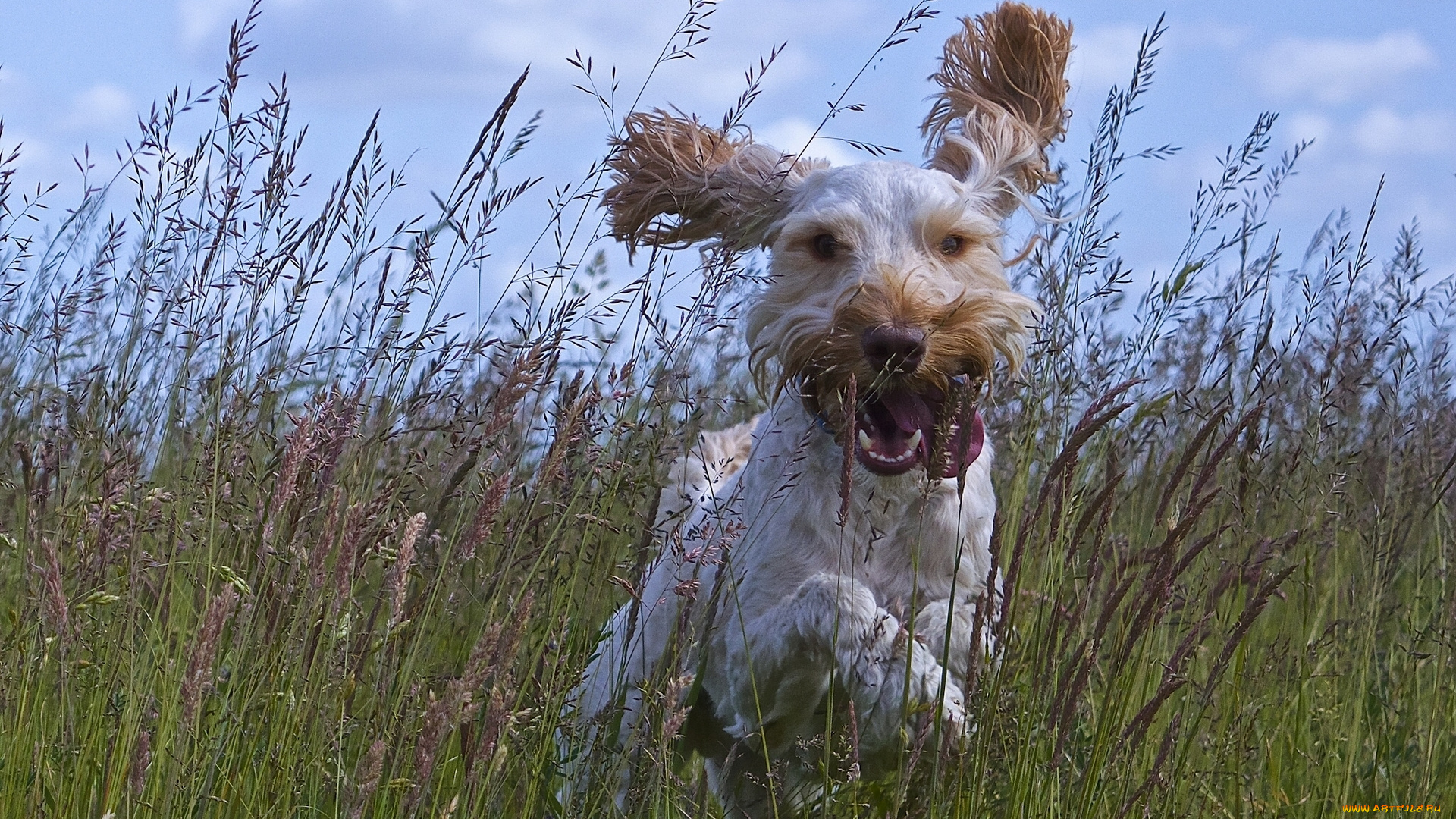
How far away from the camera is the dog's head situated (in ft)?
12.1

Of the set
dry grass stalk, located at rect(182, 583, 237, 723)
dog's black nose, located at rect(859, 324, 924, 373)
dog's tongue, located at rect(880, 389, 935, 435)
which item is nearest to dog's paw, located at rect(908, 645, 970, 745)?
dog's tongue, located at rect(880, 389, 935, 435)

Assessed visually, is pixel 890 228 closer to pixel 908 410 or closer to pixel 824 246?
pixel 824 246

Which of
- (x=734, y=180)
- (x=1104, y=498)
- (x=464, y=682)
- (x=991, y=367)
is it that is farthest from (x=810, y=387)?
(x=464, y=682)

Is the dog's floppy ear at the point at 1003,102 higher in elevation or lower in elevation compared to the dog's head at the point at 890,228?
higher

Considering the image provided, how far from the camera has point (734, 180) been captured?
4.53 meters

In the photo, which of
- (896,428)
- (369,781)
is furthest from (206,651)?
(896,428)

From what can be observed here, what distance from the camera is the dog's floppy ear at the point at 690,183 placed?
4.45 meters

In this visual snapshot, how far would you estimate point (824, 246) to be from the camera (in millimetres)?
4133

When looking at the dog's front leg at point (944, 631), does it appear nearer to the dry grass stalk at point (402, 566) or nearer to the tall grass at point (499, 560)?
the tall grass at point (499, 560)

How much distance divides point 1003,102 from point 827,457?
1754 millimetres

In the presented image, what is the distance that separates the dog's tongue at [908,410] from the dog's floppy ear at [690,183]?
34.9 inches

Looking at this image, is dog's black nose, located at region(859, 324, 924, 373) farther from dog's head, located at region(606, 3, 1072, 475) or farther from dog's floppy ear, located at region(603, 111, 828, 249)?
dog's floppy ear, located at region(603, 111, 828, 249)

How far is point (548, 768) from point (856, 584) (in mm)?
957

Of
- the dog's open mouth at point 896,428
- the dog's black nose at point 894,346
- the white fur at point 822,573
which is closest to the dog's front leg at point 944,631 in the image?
the white fur at point 822,573
